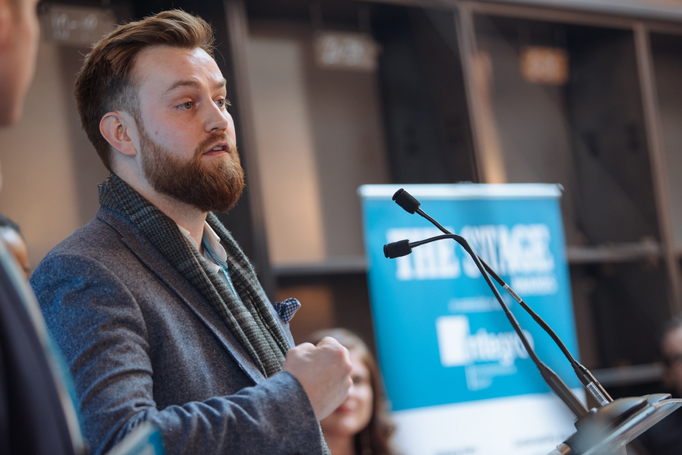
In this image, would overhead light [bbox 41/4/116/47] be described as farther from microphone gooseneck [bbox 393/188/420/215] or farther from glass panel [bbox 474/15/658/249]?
glass panel [bbox 474/15/658/249]

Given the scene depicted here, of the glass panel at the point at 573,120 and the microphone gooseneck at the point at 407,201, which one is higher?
the glass panel at the point at 573,120

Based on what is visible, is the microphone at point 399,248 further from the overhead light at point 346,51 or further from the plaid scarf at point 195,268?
the overhead light at point 346,51

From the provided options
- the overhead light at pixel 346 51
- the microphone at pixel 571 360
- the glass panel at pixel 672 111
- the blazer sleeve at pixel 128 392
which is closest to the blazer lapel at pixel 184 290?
the blazer sleeve at pixel 128 392

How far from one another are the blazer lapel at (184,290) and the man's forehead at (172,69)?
0.26 meters

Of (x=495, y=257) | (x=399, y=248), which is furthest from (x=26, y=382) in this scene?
(x=495, y=257)

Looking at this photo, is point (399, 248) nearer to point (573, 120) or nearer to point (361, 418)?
point (361, 418)

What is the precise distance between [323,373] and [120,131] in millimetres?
611

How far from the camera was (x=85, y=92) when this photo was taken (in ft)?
4.33

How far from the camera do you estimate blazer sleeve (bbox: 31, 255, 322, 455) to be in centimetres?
88

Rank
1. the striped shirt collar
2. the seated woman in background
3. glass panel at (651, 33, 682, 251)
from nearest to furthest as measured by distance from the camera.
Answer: the striped shirt collar → the seated woman in background → glass panel at (651, 33, 682, 251)

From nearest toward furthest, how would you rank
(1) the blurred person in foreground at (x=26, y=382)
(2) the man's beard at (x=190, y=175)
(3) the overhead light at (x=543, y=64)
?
(1) the blurred person in foreground at (x=26, y=382) < (2) the man's beard at (x=190, y=175) < (3) the overhead light at (x=543, y=64)

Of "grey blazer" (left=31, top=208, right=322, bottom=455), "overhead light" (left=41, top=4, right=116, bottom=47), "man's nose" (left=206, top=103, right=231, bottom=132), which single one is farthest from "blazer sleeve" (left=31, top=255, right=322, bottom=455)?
"overhead light" (left=41, top=4, right=116, bottom=47)

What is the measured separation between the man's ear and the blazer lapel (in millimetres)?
161

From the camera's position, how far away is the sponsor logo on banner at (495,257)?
3.06 m
